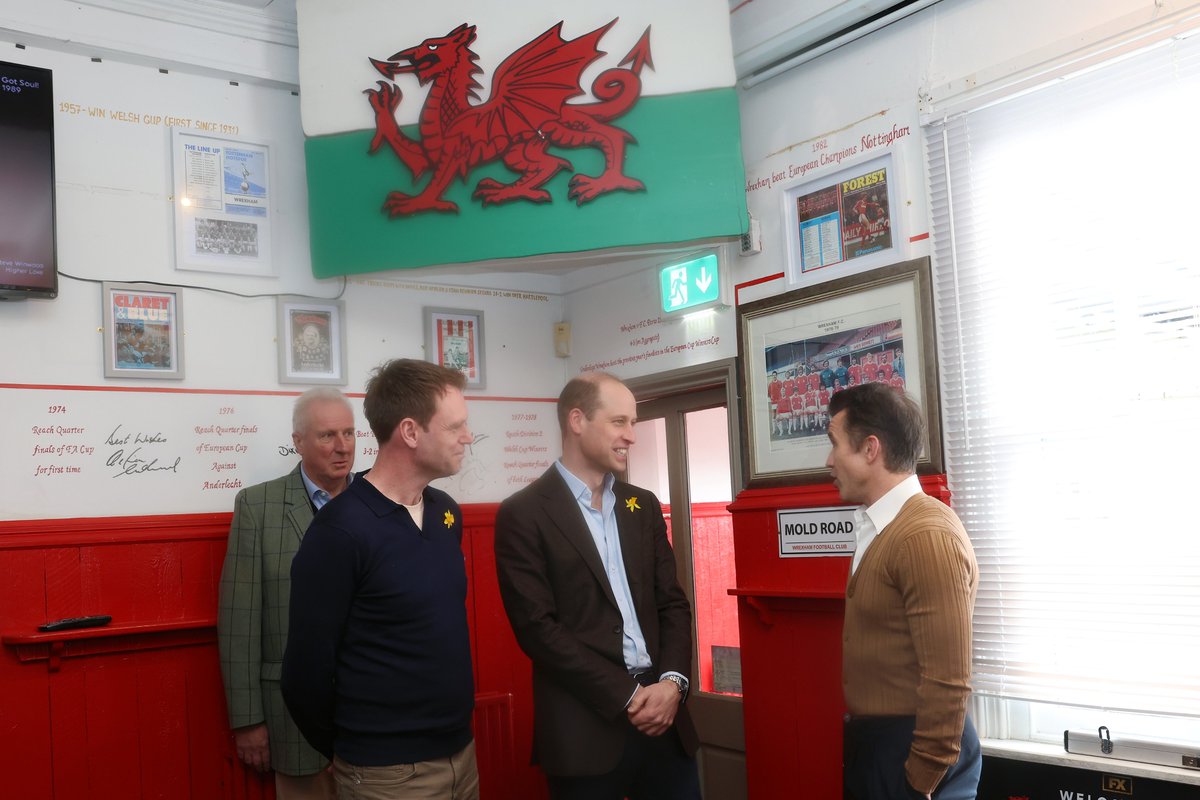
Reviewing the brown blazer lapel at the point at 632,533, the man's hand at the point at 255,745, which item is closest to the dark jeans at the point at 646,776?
the brown blazer lapel at the point at 632,533

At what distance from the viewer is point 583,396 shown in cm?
312

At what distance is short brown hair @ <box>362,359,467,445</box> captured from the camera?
8.31ft

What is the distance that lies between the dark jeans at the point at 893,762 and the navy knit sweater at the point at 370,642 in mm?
941

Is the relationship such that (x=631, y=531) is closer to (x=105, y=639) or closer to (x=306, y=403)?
(x=306, y=403)

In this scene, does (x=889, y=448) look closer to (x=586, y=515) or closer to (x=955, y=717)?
(x=955, y=717)

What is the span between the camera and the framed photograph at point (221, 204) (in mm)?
4402

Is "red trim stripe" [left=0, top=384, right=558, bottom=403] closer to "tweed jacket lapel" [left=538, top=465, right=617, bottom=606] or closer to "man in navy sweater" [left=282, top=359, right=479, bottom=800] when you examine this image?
"tweed jacket lapel" [left=538, top=465, right=617, bottom=606]

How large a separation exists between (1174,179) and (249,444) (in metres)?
3.54

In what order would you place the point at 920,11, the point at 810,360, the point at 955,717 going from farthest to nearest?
the point at 810,360, the point at 920,11, the point at 955,717

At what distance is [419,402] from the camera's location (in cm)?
254

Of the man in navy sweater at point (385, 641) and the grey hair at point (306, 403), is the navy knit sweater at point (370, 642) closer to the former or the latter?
the man in navy sweater at point (385, 641)

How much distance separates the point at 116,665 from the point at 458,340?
2106 millimetres

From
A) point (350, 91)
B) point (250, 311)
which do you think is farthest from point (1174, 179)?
point (250, 311)

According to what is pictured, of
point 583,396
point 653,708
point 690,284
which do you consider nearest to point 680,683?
point 653,708
